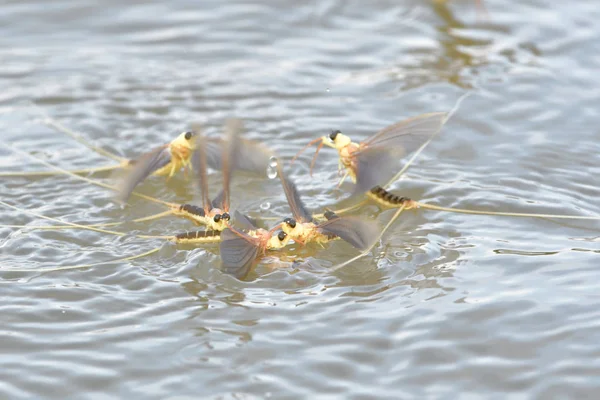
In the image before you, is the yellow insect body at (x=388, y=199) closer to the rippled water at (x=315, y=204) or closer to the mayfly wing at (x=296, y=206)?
the rippled water at (x=315, y=204)

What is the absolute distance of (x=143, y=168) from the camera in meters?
5.52

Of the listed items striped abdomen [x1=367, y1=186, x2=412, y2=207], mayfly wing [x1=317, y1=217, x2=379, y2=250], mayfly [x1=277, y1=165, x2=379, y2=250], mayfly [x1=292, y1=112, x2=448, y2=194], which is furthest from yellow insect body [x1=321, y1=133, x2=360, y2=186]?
mayfly wing [x1=317, y1=217, x2=379, y2=250]

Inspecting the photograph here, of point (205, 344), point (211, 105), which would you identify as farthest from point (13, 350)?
point (211, 105)

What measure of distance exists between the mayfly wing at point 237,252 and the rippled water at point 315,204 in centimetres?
9

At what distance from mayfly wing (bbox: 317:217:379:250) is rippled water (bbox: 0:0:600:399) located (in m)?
0.21

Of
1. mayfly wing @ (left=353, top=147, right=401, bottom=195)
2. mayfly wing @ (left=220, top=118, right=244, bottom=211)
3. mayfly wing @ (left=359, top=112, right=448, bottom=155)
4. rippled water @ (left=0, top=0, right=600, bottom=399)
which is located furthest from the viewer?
mayfly wing @ (left=359, top=112, right=448, bottom=155)

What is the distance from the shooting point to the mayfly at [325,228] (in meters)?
4.61

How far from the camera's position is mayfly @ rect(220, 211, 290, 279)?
15.1 feet

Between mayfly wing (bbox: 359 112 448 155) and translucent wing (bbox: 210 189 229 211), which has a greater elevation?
mayfly wing (bbox: 359 112 448 155)

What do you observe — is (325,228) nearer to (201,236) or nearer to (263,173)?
(201,236)

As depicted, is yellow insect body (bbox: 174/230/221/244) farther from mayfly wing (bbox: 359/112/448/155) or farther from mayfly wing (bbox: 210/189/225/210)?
mayfly wing (bbox: 359/112/448/155)

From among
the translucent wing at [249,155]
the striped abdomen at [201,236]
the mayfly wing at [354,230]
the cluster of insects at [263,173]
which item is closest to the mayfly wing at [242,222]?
the cluster of insects at [263,173]

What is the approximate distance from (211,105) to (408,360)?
395 cm

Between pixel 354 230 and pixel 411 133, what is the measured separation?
3.12 feet
